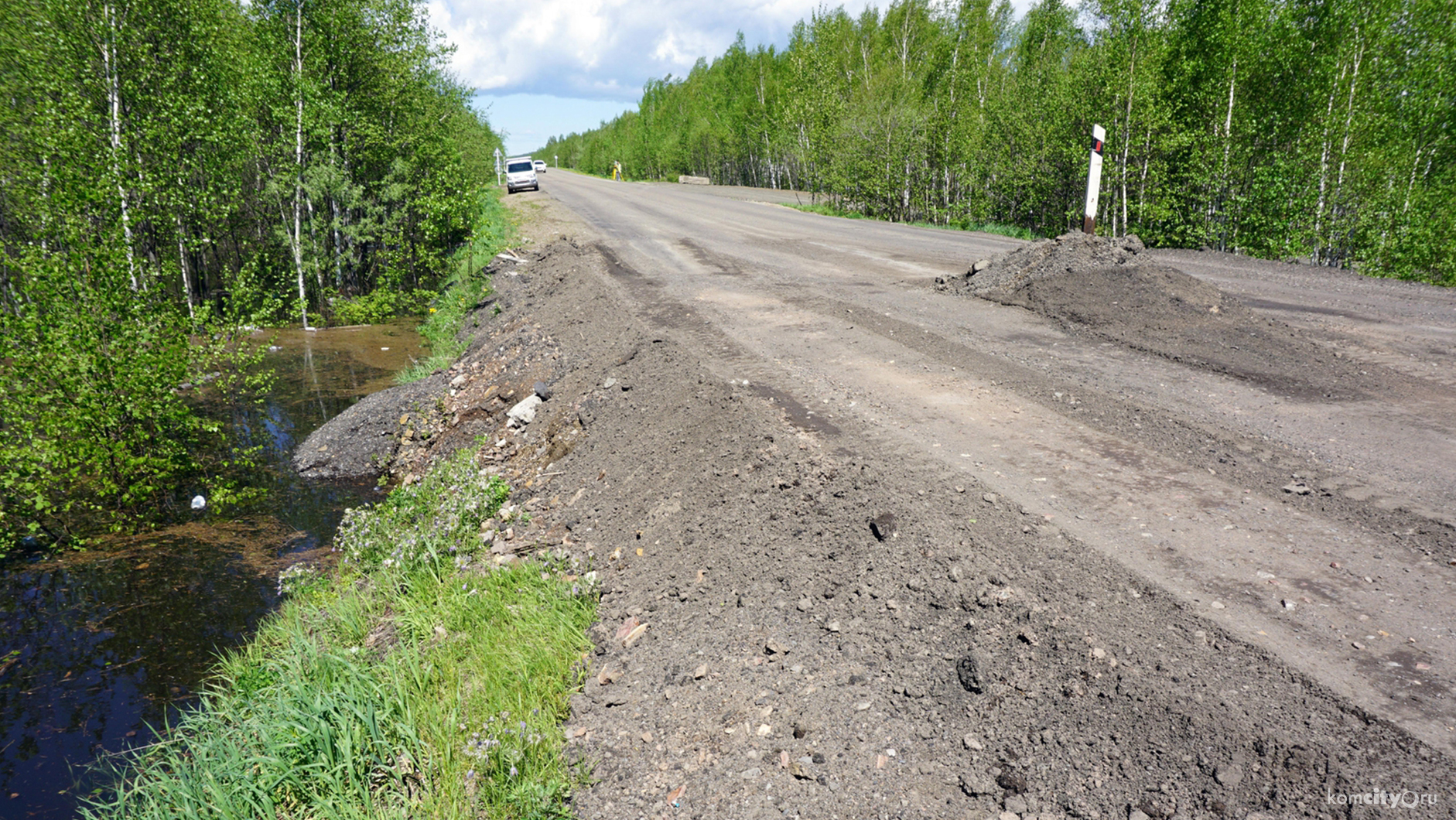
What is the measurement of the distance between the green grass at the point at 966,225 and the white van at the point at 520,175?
17.1 metres

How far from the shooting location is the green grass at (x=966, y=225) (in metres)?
21.8

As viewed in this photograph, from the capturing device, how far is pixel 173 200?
13727 mm

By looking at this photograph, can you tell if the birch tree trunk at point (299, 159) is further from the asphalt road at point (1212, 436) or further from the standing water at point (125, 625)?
the asphalt road at point (1212, 436)

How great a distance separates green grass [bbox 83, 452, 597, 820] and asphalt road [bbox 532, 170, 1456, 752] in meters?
2.68

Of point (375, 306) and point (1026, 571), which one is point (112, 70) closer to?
point (375, 306)

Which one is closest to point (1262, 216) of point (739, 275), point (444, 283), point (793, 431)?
point (739, 275)

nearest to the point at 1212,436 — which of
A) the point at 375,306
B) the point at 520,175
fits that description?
the point at 375,306

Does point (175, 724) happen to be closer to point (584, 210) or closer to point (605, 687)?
point (605, 687)

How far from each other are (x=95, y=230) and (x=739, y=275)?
8.82 metres

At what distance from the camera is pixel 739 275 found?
12.9m

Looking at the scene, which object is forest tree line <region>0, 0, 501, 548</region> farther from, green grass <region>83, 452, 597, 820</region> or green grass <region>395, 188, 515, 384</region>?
green grass <region>83, 452, 597, 820</region>

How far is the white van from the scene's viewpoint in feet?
135


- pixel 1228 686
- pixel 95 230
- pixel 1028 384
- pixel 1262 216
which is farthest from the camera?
pixel 1262 216

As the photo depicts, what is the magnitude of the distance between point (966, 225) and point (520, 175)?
27.0 meters
